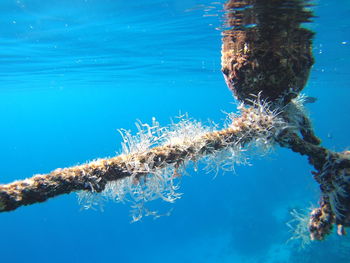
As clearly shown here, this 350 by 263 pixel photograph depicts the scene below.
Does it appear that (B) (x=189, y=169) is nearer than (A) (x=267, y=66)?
No

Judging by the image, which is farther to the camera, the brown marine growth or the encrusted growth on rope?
the brown marine growth

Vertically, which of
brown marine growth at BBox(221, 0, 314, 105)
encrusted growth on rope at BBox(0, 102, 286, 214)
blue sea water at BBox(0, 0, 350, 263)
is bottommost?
encrusted growth on rope at BBox(0, 102, 286, 214)

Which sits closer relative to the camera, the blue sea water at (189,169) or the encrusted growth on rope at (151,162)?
the encrusted growth on rope at (151,162)

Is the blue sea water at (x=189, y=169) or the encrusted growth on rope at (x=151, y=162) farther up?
the blue sea water at (x=189, y=169)

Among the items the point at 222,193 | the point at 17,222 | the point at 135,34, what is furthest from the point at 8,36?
the point at 17,222

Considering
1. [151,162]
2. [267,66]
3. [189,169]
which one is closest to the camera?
[151,162]

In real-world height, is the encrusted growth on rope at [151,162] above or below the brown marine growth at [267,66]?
below

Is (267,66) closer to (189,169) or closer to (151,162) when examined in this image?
(151,162)

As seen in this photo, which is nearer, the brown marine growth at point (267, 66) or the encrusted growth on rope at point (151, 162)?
the encrusted growth on rope at point (151, 162)

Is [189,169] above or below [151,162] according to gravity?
above

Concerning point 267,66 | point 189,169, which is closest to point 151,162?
point 267,66

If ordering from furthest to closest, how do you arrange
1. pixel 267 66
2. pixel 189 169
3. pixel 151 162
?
pixel 189 169 → pixel 267 66 → pixel 151 162

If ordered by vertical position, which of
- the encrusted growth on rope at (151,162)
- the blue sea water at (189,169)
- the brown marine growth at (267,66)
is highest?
the blue sea water at (189,169)

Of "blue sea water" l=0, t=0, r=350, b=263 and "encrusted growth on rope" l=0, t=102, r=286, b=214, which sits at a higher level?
"blue sea water" l=0, t=0, r=350, b=263
